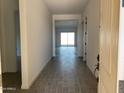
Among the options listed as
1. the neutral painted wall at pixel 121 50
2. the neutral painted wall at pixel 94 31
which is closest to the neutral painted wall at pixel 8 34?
the neutral painted wall at pixel 94 31

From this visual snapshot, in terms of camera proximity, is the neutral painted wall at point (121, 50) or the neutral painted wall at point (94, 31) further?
the neutral painted wall at point (94, 31)

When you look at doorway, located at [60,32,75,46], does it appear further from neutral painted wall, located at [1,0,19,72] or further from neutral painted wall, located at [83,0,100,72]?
neutral painted wall, located at [1,0,19,72]

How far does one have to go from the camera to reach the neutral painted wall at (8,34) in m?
5.57

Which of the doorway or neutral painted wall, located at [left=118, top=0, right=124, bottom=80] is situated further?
the doorway

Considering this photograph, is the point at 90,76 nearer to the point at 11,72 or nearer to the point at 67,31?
the point at 11,72

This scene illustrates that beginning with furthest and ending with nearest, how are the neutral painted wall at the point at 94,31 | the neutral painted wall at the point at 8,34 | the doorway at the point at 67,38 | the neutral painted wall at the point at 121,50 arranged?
the doorway at the point at 67,38, the neutral painted wall at the point at 8,34, the neutral painted wall at the point at 94,31, the neutral painted wall at the point at 121,50

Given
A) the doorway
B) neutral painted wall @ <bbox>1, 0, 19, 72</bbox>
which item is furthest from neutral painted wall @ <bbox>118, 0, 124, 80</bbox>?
the doorway

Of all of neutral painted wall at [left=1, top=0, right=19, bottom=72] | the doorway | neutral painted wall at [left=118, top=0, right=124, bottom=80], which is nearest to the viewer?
neutral painted wall at [left=118, top=0, right=124, bottom=80]

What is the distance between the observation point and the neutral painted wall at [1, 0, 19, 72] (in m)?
5.57

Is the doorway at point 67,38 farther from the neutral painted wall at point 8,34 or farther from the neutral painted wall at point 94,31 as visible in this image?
the neutral painted wall at point 8,34

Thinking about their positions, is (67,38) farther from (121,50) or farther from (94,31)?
(121,50)

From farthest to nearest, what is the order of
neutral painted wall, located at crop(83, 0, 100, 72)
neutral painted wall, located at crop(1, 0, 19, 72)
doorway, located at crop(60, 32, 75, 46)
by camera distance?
doorway, located at crop(60, 32, 75, 46)
neutral painted wall, located at crop(1, 0, 19, 72)
neutral painted wall, located at crop(83, 0, 100, 72)

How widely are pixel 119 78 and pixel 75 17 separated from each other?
27.0ft

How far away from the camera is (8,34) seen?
5.61 m
